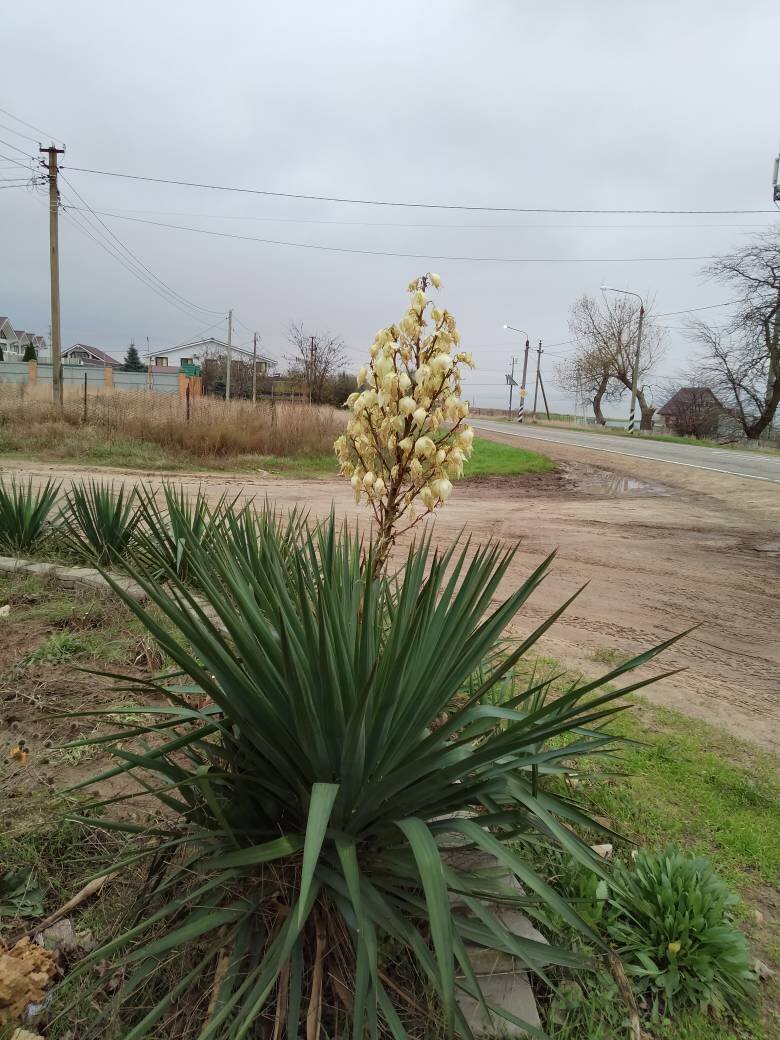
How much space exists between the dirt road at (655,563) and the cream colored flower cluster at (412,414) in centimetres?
65

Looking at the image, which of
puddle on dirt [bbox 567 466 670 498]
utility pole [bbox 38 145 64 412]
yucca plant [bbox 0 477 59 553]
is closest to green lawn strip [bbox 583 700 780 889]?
yucca plant [bbox 0 477 59 553]

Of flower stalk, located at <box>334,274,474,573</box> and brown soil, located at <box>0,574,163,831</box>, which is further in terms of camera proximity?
flower stalk, located at <box>334,274,474,573</box>

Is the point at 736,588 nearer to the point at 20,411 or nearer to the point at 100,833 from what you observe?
the point at 100,833

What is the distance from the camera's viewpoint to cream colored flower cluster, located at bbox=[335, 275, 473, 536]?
2760mm

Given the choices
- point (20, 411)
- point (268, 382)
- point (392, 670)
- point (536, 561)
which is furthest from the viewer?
point (268, 382)

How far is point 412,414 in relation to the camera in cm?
271

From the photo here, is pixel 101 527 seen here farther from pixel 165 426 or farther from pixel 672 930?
pixel 165 426

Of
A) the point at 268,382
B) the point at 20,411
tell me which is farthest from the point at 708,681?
the point at 268,382

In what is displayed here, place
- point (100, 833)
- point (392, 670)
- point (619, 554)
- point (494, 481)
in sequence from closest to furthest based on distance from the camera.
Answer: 1. point (392, 670)
2. point (100, 833)
3. point (619, 554)
4. point (494, 481)

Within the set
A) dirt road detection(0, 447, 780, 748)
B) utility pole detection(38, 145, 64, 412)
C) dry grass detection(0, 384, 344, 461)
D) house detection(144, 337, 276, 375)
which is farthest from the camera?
house detection(144, 337, 276, 375)

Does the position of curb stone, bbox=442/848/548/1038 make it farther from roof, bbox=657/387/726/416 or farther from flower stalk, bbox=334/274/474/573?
roof, bbox=657/387/726/416

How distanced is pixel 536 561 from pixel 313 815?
610 cm

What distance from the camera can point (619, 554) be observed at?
7738mm

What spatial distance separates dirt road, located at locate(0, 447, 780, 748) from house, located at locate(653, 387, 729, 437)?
28273mm
